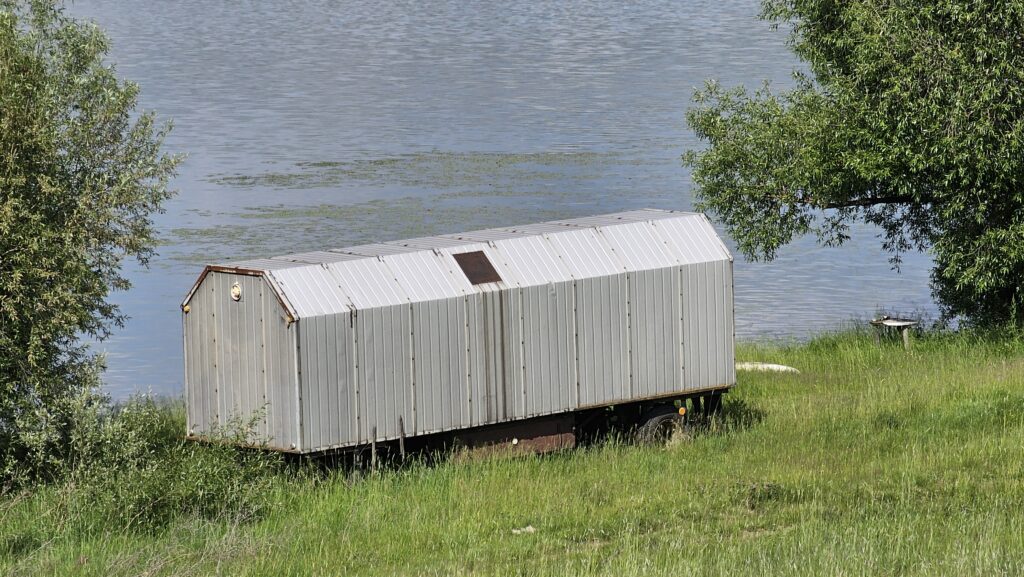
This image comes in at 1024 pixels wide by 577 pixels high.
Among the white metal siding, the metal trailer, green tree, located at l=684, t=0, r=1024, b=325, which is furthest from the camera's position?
green tree, located at l=684, t=0, r=1024, b=325

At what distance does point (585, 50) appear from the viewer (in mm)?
91750

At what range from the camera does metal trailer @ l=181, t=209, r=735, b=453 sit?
19.1 meters

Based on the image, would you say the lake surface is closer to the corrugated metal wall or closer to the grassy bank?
the corrugated metal wall

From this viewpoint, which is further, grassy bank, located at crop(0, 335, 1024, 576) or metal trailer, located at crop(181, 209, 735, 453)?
metal trailer, located at crop(181, 209, 735, 453)

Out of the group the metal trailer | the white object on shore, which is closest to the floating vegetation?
the white object on shore

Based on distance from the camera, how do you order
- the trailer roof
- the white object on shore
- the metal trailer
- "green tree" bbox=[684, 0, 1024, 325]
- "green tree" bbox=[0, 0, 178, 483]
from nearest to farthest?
the metal trailer, the trailer roof, "green tree" bbox=[0, 0, 178, 483], "green tree" bbox=[684, 0, 1024, 325], the white object on shore

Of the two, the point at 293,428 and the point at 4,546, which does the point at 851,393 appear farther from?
the point at 4,546

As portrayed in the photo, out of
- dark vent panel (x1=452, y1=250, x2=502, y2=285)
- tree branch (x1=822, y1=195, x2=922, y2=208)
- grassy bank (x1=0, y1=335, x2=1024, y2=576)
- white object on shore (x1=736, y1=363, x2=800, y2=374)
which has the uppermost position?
tree branch (x1=822, y1=195, x2=922, y2=208)

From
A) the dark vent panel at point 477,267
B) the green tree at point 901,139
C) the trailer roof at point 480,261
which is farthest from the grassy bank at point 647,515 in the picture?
the green tree at point 901,139

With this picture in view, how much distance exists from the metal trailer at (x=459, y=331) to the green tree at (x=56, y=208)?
7.32 ft

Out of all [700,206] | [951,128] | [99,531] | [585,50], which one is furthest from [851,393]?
[585,50]

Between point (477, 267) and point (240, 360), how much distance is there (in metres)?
3.51

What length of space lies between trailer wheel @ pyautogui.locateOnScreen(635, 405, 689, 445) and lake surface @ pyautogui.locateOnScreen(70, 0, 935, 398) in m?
15.3

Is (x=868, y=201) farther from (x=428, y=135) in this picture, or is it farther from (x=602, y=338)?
(x=428, y=135)
